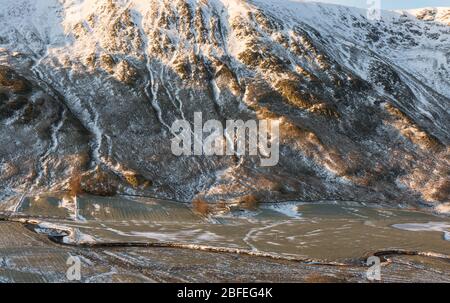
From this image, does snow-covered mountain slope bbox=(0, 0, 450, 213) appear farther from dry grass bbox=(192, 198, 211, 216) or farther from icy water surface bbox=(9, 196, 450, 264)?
dry grass bbox=(192, 198, 211, 216)

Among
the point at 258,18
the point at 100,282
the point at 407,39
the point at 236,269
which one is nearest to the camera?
the point at 100,282

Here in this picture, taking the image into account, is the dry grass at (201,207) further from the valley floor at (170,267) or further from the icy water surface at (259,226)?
the valley floor at (170,267)

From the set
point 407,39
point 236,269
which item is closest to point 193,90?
point 236,269

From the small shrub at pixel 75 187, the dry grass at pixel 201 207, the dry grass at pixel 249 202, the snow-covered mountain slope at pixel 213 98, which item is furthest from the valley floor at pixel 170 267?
the snow-covered mountain slope at pixel 213 98

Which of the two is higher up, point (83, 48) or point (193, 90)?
point (83, 48)

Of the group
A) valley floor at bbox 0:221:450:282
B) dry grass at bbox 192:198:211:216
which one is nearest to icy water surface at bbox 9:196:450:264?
dry grass at bbox 192:198:211:216

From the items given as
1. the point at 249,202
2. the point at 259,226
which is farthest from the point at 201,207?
the point at 259,226

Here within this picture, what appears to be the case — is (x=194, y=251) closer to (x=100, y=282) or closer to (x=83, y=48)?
(x=100, y=282)
